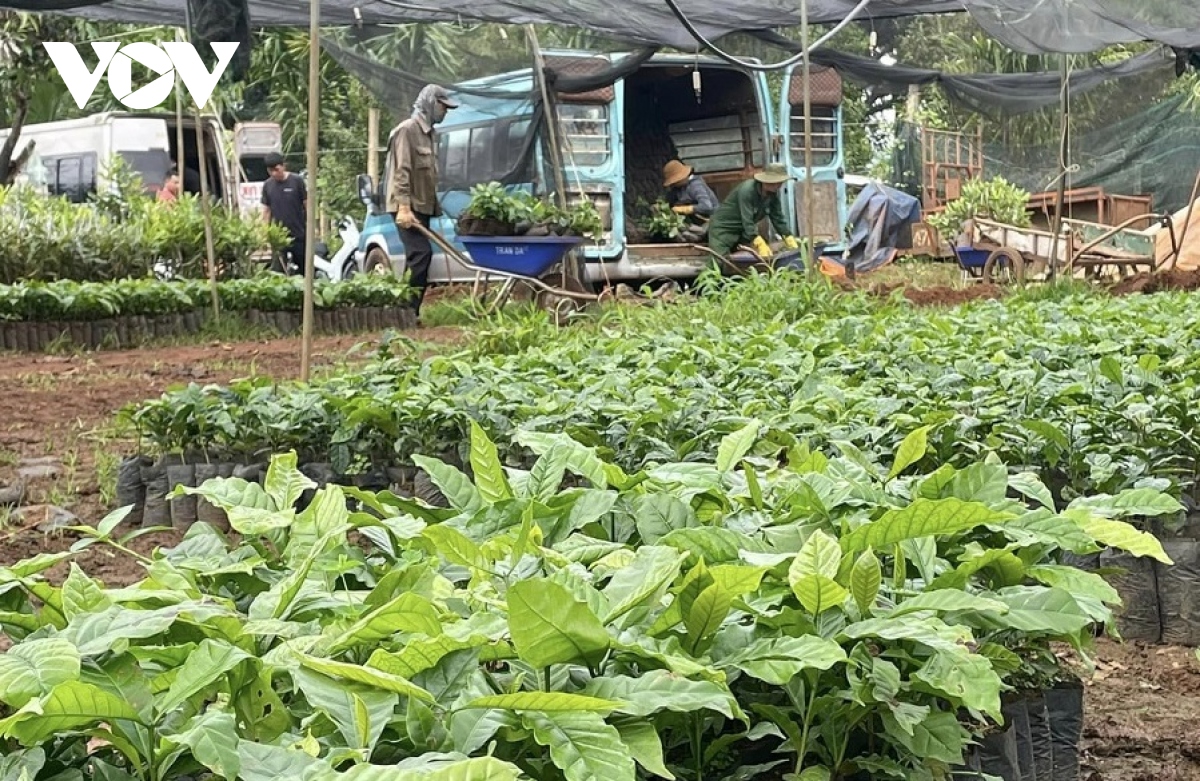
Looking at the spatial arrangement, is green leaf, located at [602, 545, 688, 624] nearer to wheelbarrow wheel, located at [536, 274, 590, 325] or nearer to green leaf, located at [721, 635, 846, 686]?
green leaf, located at [721, 635, 846, 686]

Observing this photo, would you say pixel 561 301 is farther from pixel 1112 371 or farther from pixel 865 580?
pixel 865 580

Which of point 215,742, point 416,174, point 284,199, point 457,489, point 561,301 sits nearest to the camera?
point 215,742

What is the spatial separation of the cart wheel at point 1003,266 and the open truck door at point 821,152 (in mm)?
1505

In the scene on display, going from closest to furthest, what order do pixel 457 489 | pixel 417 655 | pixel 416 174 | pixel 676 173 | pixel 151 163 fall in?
pixel 417 655 → pixel 457 489 → pixel 416 174 → pixel 676 173 → pixel 151 163

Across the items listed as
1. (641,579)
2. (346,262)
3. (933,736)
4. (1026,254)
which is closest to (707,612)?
(641,579)

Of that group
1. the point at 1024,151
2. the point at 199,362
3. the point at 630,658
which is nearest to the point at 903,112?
the point at 1024,151

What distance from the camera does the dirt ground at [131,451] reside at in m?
2.64

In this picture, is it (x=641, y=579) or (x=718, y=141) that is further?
(x=718, y=141)

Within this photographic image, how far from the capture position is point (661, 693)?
1.31m

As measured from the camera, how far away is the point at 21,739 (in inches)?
48.5

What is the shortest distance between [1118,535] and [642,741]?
86 centimetres

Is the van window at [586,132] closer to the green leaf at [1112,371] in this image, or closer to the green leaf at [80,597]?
the green leaf at [1112,371]

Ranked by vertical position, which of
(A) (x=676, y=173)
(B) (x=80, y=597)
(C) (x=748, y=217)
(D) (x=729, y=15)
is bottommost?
(B) (x=80, y=597)

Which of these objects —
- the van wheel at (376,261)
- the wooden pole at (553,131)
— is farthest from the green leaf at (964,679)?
the van wheel at (376,261)
